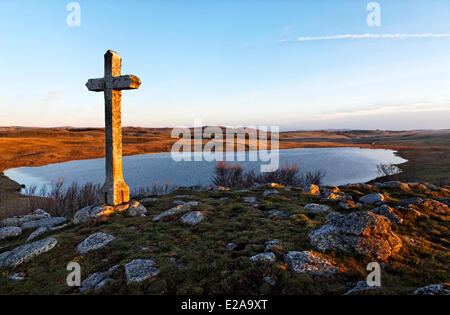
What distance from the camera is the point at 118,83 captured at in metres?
12.1

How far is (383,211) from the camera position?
10398 mm

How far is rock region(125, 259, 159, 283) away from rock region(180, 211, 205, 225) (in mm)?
3727

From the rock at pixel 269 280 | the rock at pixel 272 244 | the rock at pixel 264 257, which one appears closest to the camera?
the rock at pixel 269 280

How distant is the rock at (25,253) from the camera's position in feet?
25.4

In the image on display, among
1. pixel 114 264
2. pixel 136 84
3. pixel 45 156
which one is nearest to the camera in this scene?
pixel 114 264

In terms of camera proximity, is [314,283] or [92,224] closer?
[314,283]

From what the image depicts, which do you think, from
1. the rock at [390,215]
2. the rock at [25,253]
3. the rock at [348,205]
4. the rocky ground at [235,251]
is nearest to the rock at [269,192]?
the rocky ground at [235,251]

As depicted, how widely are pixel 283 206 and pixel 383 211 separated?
4.61 metres

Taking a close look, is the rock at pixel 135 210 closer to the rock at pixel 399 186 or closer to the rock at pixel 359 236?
the rock at pixel 359 236

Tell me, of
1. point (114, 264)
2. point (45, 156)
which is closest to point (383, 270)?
point (114, 264)

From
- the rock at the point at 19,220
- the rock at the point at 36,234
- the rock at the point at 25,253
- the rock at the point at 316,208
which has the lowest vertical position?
the rock at the point at 19,220

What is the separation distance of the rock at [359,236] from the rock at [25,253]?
9.55 meters
